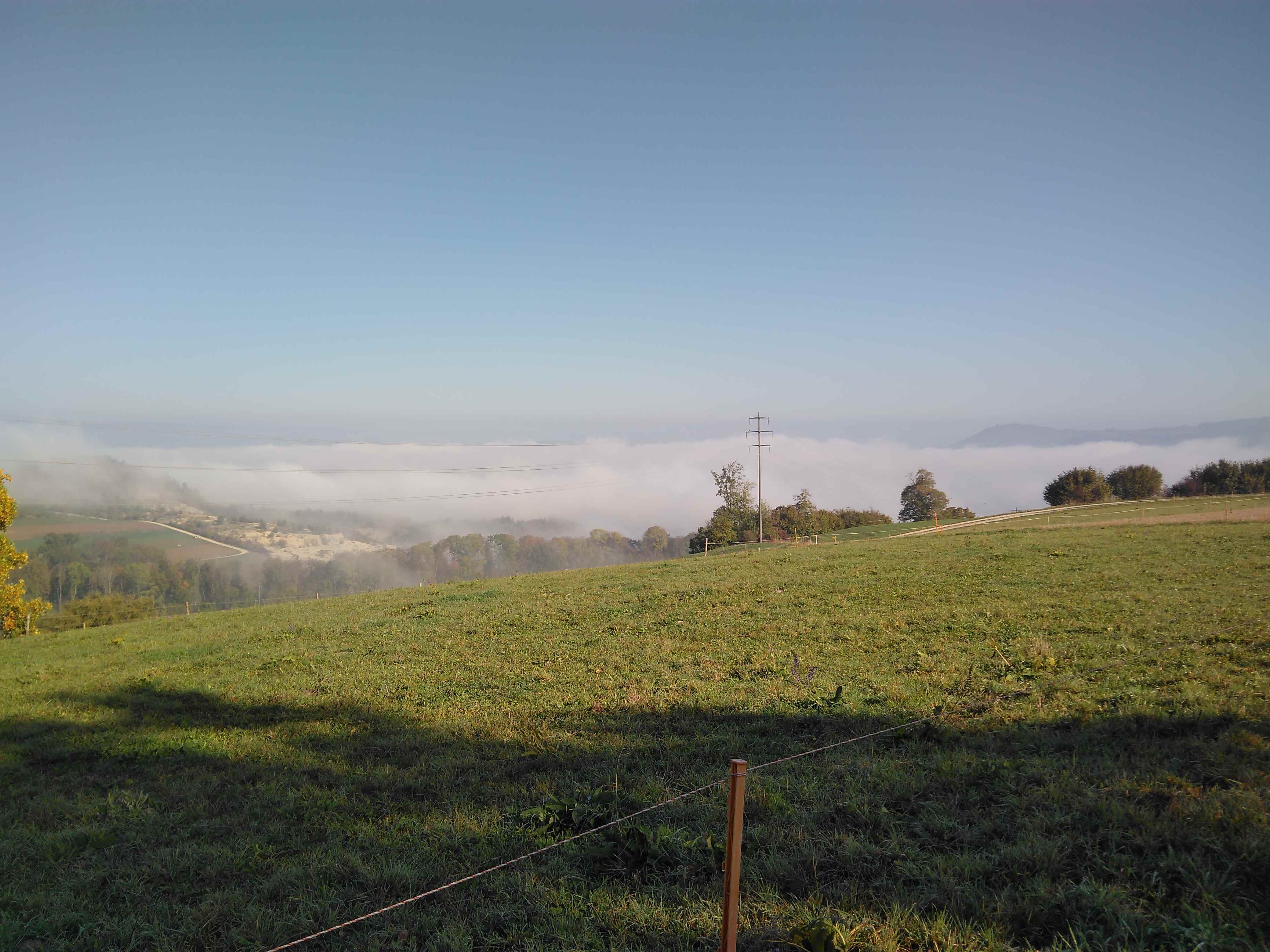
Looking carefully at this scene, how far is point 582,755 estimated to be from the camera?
8.46 m

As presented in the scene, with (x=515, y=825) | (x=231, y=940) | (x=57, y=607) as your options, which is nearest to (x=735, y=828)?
(x=515, y=825)

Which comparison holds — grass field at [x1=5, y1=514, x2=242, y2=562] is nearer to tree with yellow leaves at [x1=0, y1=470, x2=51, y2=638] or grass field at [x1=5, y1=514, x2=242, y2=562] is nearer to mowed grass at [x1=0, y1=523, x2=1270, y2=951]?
tree with yellow leaves at [x1=0, y1=470, x2=51, y2=638]

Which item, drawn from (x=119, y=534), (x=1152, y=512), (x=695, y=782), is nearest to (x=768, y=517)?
(x=1152, y=512)

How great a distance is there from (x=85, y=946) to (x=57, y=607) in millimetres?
163361

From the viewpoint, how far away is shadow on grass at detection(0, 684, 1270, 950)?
4457mm

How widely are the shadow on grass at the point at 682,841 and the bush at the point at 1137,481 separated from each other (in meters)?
107

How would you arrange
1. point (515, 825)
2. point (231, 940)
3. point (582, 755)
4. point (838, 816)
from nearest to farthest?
point (231, 940)
point (838, 816)
point (515, 825)
point (582, 755)

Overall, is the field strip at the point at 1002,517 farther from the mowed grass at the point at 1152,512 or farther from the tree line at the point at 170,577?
the tree line at the point at 170,577

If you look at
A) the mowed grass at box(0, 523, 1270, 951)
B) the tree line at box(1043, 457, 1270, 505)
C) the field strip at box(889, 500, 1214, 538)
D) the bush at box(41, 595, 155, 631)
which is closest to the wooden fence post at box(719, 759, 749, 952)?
the mowed grass at box(0, 523, 1270, 951)

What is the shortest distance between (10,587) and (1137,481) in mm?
125418

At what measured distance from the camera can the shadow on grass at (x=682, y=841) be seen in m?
4.46

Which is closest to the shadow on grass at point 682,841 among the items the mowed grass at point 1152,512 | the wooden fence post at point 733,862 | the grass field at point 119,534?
the wooden fence post at point 733,862

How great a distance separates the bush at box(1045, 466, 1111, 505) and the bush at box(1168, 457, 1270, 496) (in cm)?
768

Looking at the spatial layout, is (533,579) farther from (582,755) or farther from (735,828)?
(735,828)
